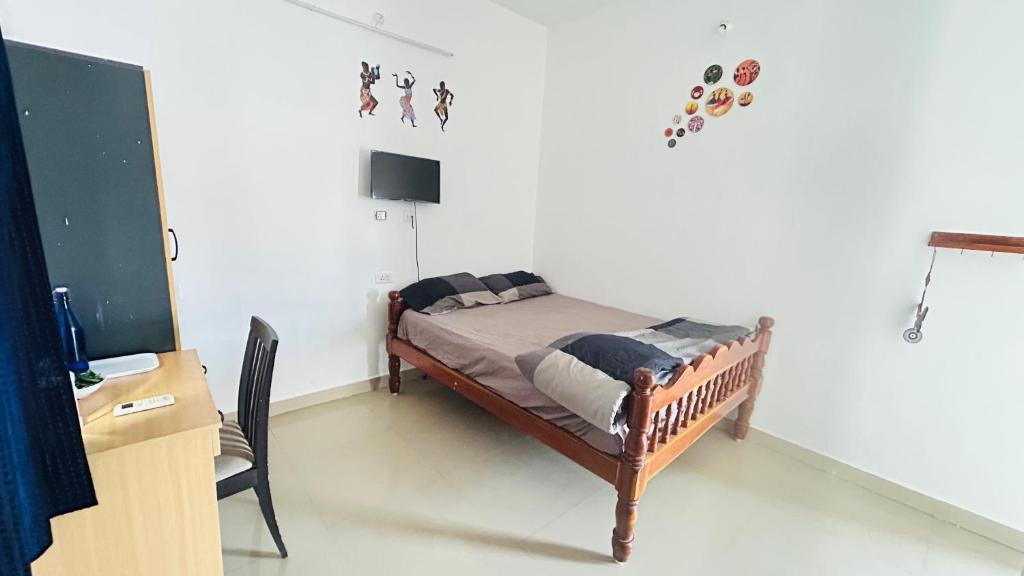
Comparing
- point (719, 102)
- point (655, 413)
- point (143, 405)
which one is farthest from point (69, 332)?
point (719, 102)

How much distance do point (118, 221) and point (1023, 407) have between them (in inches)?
146

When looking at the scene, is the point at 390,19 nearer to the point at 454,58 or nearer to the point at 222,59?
the point at 454,58

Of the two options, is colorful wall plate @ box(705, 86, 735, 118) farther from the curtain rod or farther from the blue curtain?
the blue curtain

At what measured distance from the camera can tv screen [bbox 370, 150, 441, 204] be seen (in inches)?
107

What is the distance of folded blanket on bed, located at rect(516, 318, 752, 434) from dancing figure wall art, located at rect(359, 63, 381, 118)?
1953 millimetres

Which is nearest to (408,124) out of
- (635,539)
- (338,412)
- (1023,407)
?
(338,412)

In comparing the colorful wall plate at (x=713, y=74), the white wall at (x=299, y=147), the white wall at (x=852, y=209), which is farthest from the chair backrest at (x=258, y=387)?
the colorful wall plate at (x=713, y=74)

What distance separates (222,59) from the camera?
2.20 metres

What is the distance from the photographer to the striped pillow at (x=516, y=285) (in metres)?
3.33

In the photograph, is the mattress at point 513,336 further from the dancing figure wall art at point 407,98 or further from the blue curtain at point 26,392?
the blue curtain at point 26,392

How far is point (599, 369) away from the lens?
5.65 feet

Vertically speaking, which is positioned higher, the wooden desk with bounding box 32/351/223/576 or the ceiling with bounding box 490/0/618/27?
the ceiling with bounding box 490/0/618/27

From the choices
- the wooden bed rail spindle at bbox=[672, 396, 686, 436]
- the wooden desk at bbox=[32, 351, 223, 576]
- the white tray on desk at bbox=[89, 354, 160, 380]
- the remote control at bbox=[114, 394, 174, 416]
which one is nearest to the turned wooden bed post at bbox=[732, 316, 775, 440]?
the wooden bed rail spindle at bbox=[672, 396, 686, 436]

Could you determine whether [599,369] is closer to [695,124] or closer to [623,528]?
[623,528]
